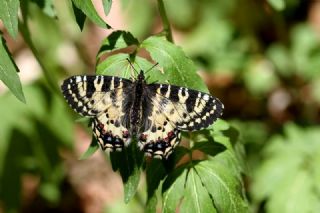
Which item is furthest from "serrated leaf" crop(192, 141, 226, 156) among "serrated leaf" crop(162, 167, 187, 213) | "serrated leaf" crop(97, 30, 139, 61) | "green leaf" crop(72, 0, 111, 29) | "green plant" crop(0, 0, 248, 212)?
"green leaf" crop(72, 0, 111, 29)

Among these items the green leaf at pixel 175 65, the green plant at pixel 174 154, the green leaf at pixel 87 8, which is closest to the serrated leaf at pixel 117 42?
the green plant at pixel 174 154

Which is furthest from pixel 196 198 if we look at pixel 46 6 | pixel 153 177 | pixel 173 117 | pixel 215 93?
pixel 215 93

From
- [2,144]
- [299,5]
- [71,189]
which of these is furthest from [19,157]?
[299,5]

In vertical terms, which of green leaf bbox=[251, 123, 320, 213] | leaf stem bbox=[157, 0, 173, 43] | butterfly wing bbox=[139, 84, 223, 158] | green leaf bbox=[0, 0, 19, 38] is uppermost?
green leaf bbox=[0, 0, 19, 38]

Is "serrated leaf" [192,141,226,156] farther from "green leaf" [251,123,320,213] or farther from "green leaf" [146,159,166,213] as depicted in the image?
"green leaf" [251,123,320,213]

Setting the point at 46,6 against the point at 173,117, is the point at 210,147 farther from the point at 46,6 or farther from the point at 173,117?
the point at 46,6

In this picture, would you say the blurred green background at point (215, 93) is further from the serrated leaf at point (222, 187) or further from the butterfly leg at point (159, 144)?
the butterfly leg at point (159, 144)
